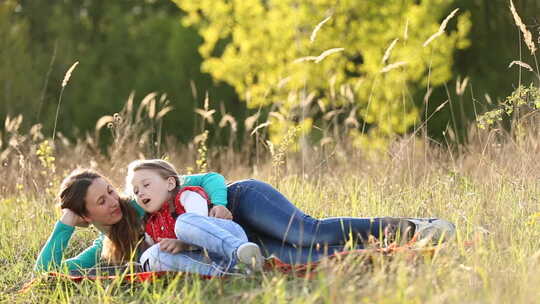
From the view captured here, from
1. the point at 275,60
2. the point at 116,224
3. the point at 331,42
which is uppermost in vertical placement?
the point at 331,42

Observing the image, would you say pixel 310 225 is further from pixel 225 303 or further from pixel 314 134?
pixel 314 134

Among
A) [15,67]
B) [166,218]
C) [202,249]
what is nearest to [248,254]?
[202,249]

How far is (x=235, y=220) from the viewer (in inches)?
173

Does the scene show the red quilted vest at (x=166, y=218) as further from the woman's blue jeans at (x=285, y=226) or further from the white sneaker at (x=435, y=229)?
the white sneaker at (x=435, y=229)

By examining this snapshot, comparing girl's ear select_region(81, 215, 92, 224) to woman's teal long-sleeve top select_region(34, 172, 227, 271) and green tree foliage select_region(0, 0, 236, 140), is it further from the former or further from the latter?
green tree foliage select_region(0, 0, 236, 140)

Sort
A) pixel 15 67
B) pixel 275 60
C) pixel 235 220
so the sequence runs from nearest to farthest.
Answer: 1. pixel 235 220
2. pixel 275 60
3. pixel 15 67

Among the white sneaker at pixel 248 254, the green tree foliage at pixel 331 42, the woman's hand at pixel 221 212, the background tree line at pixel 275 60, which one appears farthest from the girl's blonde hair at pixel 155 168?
the green tree foliage at pixel 331 42

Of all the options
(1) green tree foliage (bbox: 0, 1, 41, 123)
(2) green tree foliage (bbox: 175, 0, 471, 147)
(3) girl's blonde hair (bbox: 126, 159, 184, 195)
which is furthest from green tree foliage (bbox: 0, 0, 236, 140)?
(3) girl's blonde hair (bbox: 126, 159, 184, 195)

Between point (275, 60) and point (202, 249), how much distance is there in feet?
28.4

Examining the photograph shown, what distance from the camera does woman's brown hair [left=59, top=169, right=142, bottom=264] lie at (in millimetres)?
4199

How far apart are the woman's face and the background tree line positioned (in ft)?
6.49

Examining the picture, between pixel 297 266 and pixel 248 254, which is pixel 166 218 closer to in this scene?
pixel 248 254

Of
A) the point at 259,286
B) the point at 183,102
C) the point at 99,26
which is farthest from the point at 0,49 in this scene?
the point at 259,286

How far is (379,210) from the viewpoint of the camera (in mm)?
4910
